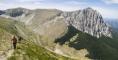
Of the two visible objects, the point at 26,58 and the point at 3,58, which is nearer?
the point at 3,58

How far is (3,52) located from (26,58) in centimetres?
2029

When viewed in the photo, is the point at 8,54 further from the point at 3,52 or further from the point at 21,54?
the point at 21,54

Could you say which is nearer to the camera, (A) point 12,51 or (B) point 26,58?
(A) point 12,51

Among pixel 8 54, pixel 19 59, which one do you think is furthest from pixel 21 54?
pixel 8 54

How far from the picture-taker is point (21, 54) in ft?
559

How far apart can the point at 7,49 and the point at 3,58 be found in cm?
718

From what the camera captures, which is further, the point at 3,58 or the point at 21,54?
the point at 21,54

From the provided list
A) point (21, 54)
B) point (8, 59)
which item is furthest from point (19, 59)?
point (8, 59)

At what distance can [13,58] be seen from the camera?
160m

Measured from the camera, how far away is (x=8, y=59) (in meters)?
156

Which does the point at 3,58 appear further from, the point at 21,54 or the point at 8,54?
the point at 21,54

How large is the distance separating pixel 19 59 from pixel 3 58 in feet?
49.9

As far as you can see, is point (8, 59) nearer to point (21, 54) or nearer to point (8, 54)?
point (8, 54)

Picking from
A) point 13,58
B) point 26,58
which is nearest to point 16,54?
Answer: point 13,58
